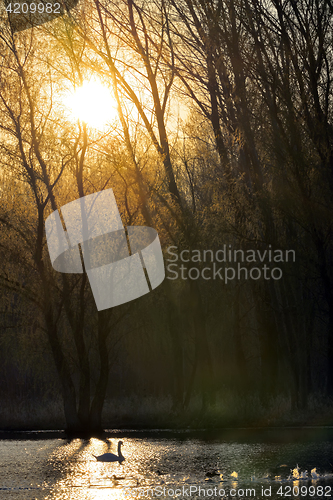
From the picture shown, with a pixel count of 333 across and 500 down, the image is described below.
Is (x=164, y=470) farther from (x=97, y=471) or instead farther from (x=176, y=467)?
(x=97, y=471)

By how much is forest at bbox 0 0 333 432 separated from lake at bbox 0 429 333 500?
2561mm

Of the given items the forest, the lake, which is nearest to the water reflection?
the lake

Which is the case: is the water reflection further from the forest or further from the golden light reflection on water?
the forest

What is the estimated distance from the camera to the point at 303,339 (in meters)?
19.8

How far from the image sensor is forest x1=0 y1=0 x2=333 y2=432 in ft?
50.7

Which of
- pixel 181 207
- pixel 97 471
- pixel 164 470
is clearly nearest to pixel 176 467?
pixel 164 470

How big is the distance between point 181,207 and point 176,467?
10473mm

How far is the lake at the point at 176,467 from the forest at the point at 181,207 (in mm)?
2561

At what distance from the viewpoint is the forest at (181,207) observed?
50.7 ft

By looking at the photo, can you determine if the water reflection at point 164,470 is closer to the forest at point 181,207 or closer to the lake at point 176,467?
the lake at point 176,467

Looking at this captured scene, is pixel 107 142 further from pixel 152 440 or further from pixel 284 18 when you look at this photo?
pixel 152 440

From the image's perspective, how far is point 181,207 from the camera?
62.8ft

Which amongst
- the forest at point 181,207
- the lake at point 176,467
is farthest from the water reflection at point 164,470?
the forest at point 181,207

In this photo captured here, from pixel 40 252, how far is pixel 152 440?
5.49m
